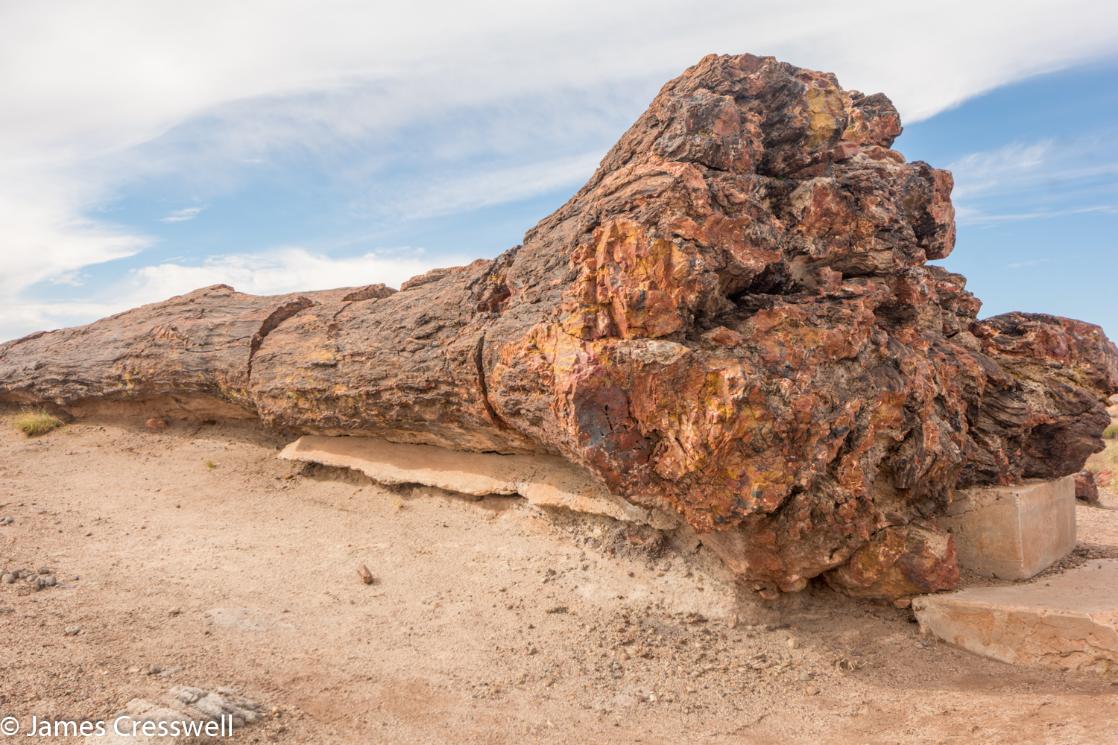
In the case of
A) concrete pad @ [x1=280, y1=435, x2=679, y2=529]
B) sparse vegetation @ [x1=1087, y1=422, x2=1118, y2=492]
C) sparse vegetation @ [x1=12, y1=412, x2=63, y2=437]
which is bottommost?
sparse vegetation @ [x1=1087, y1=422, x2=1118, y2=492]

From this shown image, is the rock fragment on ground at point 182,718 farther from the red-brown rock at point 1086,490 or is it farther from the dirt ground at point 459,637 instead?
the red-brown rock at point 1086,490

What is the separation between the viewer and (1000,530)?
20.7ft

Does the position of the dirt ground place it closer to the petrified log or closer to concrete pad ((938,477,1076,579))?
the petrified log

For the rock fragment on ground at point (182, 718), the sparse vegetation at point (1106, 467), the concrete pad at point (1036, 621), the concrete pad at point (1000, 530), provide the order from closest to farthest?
the rock fragment on ground at point (182, 718), the concrete pad at point (1036, 621), the concrete pad at point (1000, 530), the sparse vegetation at point (1106, 467)

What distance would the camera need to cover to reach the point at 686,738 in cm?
471

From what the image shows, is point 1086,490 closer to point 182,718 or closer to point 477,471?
point 477,471

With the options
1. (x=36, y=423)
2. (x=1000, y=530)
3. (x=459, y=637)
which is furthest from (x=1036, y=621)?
(x=36, y=423)

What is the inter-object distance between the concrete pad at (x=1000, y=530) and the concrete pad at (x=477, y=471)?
7.83 ft

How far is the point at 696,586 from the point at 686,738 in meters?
1.64

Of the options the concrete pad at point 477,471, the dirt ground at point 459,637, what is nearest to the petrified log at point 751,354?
the concrete pad at point 477,471

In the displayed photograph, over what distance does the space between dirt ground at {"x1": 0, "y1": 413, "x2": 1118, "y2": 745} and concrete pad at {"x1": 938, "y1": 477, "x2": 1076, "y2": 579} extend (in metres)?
0.88

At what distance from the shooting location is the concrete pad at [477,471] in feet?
22.3

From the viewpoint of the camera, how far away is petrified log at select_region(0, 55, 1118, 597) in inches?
213

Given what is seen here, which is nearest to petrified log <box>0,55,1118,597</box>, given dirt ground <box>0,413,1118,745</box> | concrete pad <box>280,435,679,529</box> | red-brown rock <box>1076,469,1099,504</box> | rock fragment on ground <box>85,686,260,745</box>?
concrete pad <box>280,435,679,529</box>
